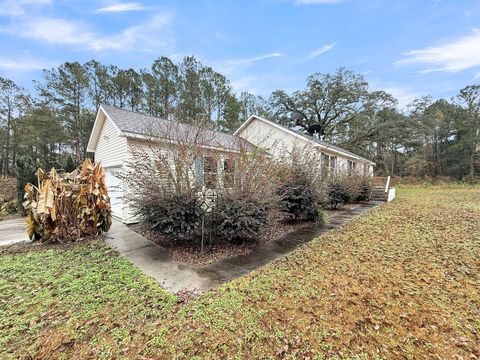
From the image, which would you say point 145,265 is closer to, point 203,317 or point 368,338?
point 203,317

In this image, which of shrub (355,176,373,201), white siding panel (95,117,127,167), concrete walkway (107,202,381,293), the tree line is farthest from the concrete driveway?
shrub (355,176,373,201)

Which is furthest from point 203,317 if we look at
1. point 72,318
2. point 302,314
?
point 72,318

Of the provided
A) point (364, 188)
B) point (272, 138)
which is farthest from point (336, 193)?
point (272, 138)

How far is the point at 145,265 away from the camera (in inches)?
175

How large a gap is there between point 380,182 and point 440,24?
10.7m

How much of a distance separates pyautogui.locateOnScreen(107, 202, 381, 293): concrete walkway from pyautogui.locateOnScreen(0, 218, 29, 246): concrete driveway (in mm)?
2451

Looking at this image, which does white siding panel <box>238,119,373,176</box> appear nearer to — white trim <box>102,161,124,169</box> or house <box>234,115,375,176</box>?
house <box>234,115,375,176</box>

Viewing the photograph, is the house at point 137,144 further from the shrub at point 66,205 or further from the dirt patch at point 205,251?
the dirt patch at point 205,251

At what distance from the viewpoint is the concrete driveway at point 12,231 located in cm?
611

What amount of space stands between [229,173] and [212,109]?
64.1 feet

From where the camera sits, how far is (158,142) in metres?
5.73

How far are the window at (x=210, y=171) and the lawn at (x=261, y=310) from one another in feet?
7.71

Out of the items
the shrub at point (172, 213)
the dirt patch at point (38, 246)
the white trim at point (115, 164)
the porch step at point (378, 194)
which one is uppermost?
the white trim at point (115, 164)

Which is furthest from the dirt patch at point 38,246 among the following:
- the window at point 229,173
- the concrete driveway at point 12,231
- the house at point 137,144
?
the window at point 229,173
